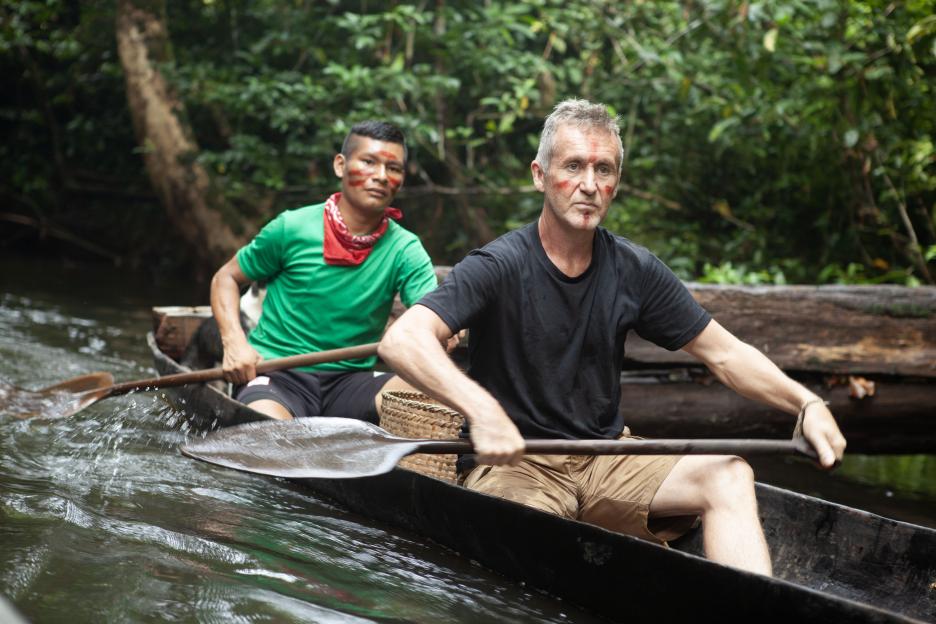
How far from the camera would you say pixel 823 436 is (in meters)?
2.93

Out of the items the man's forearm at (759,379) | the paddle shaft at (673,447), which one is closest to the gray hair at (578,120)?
the man's forearm at (759,379)

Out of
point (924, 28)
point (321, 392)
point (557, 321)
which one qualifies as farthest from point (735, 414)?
point (557, 321)

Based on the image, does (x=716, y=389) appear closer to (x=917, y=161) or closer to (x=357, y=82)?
(x=917, y=161)

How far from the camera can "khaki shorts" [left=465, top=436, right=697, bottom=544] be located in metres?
3.32

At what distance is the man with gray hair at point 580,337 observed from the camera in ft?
10.5

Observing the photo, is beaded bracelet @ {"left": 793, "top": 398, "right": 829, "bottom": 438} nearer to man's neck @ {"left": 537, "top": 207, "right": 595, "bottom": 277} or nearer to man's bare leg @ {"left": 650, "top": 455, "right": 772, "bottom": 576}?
man's bare leg @ {"left": 650, "top": 455, "right": 772, "bottom": 576}

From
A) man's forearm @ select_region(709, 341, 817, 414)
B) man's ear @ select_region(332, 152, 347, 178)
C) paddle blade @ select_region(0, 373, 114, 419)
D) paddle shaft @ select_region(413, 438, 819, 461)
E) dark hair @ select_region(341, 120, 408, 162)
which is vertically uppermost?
dark hair @ select_region(341, 120, 408, 162)

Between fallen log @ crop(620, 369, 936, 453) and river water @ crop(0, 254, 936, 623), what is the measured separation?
0.26 meters

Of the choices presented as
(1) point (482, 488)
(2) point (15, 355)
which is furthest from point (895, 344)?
(2) point (15, 355)

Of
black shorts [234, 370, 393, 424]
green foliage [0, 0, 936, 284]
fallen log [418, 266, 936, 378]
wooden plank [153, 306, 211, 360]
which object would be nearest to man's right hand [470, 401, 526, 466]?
black shorts [234, 370, 393, 424]

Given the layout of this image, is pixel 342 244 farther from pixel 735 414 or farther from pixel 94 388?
pixel 735 414

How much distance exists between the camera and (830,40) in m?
7.06

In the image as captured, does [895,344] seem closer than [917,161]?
Yes

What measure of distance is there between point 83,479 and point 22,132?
Answer: 11.7 m
